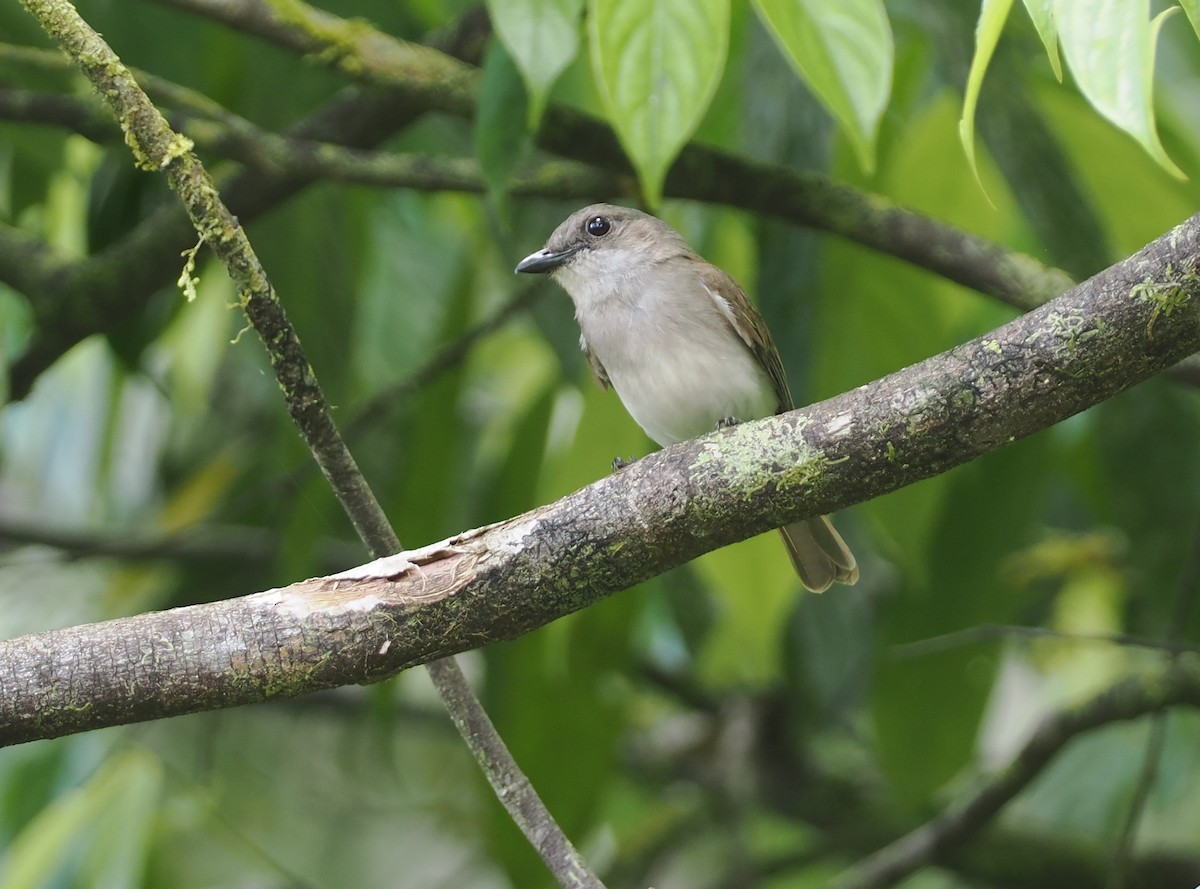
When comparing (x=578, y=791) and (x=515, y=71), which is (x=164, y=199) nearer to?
(x=515, y=71)

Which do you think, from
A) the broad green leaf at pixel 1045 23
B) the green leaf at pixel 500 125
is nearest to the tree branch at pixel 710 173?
the green leaf at pixel 500 125

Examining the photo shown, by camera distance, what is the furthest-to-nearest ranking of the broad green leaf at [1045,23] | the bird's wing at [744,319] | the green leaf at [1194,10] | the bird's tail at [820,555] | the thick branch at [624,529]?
1. the bird's wing at [744,319]
2. the bird's tail at [820,555]
3. the thick branch at [624,529]
4. the broad green leaf at [1045,23]
5. the green leaf at [1194,10]

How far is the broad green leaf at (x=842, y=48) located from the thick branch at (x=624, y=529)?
428 mm

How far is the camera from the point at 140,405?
5422 mm

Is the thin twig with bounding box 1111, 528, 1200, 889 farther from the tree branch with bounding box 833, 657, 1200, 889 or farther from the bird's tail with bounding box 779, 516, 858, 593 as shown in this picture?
the bird's tail with bounding box 779, 516, 858, 593

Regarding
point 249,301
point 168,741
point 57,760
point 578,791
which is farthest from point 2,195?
point 249,301

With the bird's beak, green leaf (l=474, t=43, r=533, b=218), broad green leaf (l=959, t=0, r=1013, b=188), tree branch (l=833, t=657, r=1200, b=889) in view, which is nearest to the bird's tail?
tree branch (l=833, t=657, r=1200, b=889)

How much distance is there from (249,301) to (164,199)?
6.85ft

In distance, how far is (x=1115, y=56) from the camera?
1.53 m

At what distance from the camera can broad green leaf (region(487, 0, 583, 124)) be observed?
2.19 m

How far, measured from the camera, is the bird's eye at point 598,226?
4.36m

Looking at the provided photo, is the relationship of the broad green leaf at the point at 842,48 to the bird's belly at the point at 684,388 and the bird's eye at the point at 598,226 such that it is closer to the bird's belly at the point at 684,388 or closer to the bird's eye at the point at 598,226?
the bird's belly at the point at 684,388

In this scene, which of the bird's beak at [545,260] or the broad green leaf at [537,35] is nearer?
the broad green leaf at [537,35]

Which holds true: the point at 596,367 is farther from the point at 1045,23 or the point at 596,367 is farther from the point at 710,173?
the point at 1045,23
